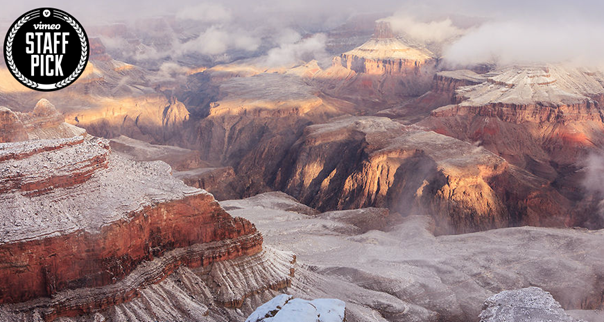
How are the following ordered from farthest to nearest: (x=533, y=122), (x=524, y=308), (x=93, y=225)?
1. (x=533, y=122)
2. (x=524, y=308)
3. (x=93, y=225)

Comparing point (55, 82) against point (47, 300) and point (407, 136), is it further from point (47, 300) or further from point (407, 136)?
point (407, 136)

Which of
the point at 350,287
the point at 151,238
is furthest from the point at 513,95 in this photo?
the point at 151,238

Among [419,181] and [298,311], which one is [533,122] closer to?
[419,181]

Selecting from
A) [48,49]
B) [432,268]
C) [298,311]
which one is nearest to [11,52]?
[48,49]

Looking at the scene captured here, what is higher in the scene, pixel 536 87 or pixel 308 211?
pixel 536 87

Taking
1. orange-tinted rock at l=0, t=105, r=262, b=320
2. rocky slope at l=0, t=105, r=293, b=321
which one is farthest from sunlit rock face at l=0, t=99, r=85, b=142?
orange-tinted rock at l=0, t=105, r=262, b=320

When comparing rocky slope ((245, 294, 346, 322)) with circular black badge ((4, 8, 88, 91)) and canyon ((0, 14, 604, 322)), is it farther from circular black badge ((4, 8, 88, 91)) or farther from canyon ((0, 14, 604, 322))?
circular black badge ((4, 8, 88, 91))
